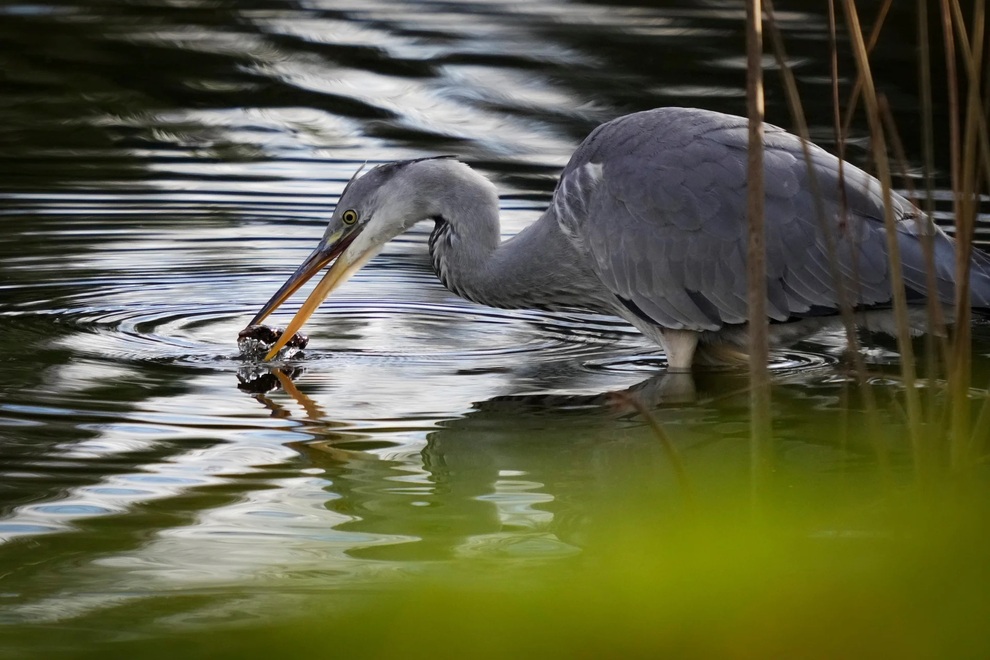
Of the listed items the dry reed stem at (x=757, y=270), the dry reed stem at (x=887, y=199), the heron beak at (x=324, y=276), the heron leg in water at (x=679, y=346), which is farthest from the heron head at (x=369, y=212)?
the dry reed stem at (x=757, y=270)

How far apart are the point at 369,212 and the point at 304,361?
72 centimetres

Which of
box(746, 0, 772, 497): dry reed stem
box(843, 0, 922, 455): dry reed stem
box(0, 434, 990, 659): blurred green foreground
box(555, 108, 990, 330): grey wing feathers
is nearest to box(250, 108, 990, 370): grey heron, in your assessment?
box(555, 108, 990, 330): grey wing feathers

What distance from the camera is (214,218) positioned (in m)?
7.93

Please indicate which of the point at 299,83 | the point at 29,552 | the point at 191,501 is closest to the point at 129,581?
the point at 29,552

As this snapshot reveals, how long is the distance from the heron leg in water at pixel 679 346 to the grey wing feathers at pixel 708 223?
90 mm

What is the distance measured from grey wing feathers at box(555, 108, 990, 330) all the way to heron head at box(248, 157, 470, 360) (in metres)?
0.55

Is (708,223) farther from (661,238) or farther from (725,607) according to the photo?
(725,607)

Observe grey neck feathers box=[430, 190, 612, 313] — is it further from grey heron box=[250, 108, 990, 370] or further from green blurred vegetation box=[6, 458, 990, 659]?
green blurred vegetation box=[6, 458, 990, 659]

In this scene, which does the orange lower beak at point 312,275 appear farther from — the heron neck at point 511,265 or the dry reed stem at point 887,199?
the dry reed stem at point 887,199

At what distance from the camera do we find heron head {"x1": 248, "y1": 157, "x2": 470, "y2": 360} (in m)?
5.95

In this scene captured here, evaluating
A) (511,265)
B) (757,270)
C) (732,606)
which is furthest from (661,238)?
(732,606)

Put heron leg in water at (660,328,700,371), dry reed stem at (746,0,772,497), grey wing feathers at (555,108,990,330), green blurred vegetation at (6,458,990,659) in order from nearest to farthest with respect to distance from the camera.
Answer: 1. green blurred vegetation at (6,458,990,659)
2. dry reed stem at (746,0,772,497)
3. grey wing feathers at (555,108,990,330)
4. heron leg in water at (660,328,700,371)

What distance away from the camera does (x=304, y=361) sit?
5.65 meters

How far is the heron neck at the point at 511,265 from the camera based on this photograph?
595 cm
